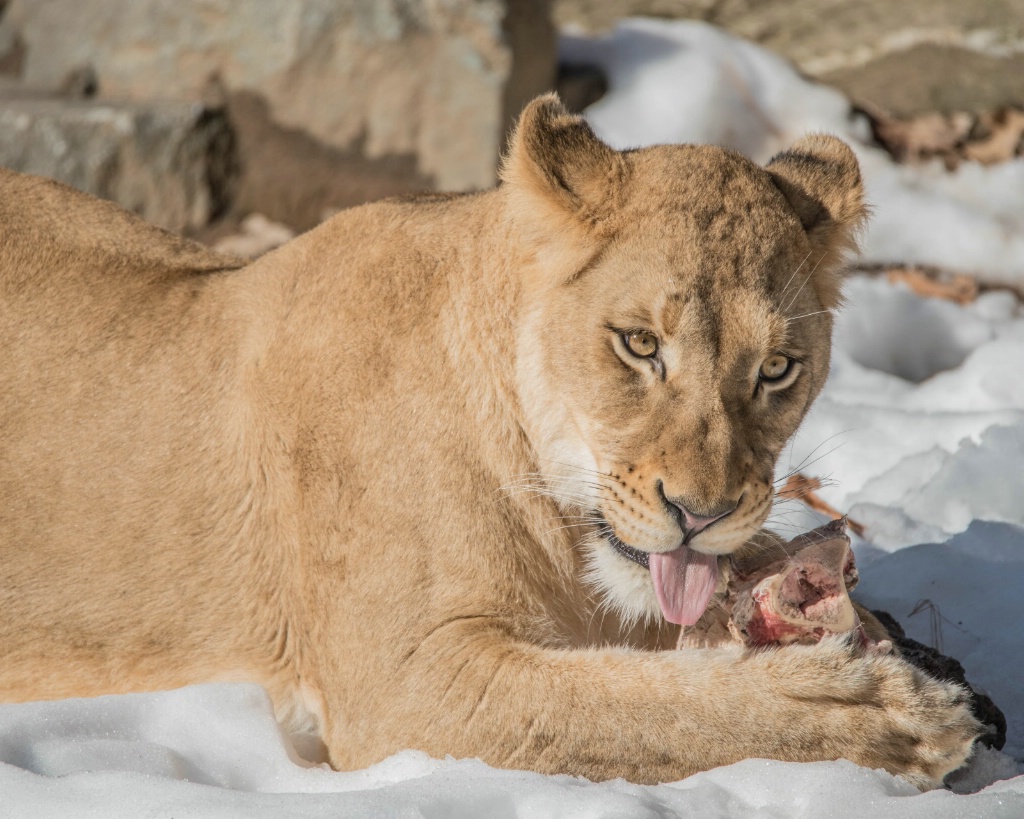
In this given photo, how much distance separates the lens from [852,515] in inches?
188

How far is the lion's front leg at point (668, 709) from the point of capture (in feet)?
9.52

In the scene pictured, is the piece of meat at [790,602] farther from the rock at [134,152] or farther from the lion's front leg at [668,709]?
the rock at [134,152]

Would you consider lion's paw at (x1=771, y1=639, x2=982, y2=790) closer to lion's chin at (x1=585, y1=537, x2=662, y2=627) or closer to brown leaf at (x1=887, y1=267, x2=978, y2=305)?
lion's chin at (x1=585, y1=537, x2=662, y2=627)

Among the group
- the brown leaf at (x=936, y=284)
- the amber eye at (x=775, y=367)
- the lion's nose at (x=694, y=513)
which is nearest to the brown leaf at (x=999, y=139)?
the brown leaf at (x=936, y=284)

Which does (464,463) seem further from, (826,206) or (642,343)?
(826,206)

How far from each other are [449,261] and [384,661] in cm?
106

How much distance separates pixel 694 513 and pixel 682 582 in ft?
0.84

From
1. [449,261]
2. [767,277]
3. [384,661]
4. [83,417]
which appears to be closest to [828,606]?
[767,277]

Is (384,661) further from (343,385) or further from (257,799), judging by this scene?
(343,385)

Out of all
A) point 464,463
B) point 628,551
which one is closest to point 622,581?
point 628,551

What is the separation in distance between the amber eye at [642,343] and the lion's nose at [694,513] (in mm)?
341

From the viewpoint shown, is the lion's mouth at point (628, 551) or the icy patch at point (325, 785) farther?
the lion's mouth at point (628, 551)

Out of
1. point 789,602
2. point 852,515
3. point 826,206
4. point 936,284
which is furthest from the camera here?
point 936,284

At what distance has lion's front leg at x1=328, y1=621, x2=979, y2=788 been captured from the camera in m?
2.90
